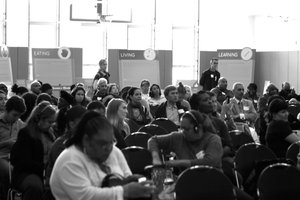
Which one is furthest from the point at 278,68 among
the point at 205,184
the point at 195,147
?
the point at 205,184

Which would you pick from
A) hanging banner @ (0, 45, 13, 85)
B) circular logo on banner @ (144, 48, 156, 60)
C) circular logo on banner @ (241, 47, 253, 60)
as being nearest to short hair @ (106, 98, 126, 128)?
hanging banner @ (0, 45, 13, 85)

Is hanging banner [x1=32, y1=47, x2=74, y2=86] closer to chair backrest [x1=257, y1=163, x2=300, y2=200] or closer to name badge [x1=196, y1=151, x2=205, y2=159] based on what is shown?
name badge [x1=196, y1=151, x2=205, y2=159]

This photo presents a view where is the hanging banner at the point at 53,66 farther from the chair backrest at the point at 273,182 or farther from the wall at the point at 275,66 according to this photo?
the chair backrest at the point at 273,182

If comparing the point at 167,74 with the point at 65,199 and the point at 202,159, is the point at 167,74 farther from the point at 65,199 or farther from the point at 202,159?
the point at 65,199

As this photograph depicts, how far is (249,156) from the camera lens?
7.07 m

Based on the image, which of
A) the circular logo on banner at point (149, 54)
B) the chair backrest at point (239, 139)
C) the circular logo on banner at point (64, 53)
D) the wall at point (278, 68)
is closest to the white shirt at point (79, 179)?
the chair backrest at point (239, 139)

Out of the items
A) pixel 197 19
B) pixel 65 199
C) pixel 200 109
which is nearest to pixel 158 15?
pixel 197 19

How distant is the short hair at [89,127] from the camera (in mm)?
3414

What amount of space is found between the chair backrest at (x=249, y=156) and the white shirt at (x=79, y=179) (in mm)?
3746

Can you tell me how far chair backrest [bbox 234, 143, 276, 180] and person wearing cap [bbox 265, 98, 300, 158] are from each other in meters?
0.34

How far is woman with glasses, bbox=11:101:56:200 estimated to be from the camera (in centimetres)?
607

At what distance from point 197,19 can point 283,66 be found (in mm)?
3640

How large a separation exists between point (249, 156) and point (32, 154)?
2280 mm

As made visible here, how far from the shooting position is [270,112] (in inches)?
297
